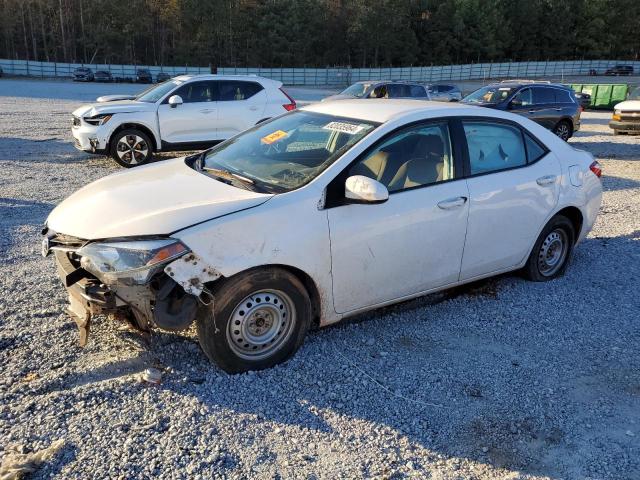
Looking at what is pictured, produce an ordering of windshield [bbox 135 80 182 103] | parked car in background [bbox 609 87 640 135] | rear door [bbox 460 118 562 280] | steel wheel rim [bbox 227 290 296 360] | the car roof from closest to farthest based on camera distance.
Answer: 1. steel wheel rim [bbox 227 290 296 360]
2. the car roof
3. rear door [bbox 460 118 562 280]
4. windshield [bbox 135 80 182 103]
5. parked car in background [bbox 609 87 640 135]

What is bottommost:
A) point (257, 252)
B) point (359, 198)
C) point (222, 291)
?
point (222, 291)

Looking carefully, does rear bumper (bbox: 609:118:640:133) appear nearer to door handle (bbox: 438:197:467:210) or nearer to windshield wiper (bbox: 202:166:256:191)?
door handle (bbox: 438:197:467:210)

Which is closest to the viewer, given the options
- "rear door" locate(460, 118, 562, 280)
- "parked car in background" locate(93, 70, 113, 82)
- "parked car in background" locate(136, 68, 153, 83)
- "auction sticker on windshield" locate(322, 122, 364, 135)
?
"auction sticker on windshield" locate(322, 122, 364, 135)

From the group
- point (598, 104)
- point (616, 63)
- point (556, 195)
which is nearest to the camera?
point (556, 195)

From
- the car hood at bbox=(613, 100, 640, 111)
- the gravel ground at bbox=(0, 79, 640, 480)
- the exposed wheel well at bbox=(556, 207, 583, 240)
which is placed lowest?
the gravel ground at bbox=(0, 79, 640, 480)

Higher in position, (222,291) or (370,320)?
(222,291)

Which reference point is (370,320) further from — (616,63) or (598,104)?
(616,63)

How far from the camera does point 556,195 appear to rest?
5086mm

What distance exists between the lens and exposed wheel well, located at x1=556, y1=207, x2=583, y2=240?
5.32 m

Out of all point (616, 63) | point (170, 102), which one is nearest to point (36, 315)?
point (170, 102)

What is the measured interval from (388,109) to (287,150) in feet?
2.79

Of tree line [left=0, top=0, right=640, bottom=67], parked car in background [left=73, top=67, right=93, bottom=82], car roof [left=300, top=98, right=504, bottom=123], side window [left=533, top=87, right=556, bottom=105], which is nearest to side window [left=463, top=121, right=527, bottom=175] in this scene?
car roof [left=300, top=98, right=504, bottom=123]

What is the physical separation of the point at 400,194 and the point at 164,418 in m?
2.13

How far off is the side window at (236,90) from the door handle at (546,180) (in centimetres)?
845
